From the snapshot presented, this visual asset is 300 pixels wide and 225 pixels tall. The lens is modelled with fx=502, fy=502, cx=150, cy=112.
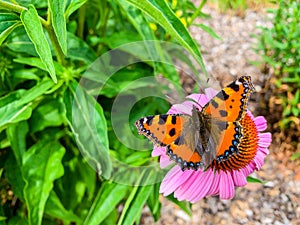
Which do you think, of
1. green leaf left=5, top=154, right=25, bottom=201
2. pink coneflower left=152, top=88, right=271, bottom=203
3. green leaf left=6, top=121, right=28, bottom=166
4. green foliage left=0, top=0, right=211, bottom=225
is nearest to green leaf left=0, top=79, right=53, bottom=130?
green foliage left=0, top=0, right=211, bottom=225

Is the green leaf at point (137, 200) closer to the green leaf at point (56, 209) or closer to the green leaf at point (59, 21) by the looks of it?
the green leaf at point (56, 209)

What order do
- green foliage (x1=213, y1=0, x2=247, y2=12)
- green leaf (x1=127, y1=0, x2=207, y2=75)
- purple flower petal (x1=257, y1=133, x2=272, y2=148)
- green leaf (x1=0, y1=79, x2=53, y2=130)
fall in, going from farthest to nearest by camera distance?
green foliage (x1=213, y1=0, x2=247, y2=12) < green leaf (x1=0, y1=79, x2=53, y2=130) < purple flower petal (x1=257, y1=133, x2=272, y2=148) < green leaf (x1=127, y1=0, x2=207, y2=75)

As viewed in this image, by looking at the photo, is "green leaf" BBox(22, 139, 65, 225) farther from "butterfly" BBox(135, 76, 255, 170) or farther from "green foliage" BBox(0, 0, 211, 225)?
"butterfly" BBox(135, 76, 255, 170)

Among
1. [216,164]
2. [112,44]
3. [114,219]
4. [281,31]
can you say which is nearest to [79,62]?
[112,44]

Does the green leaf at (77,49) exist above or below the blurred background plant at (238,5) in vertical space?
above

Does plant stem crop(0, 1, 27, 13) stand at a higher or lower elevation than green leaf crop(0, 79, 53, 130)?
higher

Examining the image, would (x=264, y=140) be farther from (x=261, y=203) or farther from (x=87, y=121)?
(x=261, y=203)

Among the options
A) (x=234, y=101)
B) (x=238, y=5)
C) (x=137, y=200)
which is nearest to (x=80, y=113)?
(x=137, y=200)

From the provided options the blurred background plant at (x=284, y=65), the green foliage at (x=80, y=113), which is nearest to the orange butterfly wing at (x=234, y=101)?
the green foliage at (x=80, y=113)
